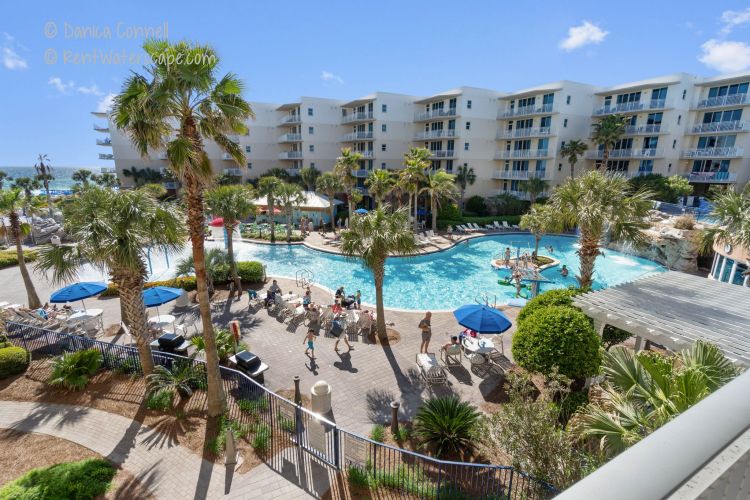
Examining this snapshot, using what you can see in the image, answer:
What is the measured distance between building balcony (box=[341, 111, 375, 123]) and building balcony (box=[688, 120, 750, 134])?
115 feet

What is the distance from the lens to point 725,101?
34344 millimetres

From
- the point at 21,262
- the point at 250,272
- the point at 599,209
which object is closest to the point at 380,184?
the point at 250,272

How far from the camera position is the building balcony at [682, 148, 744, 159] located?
33688 millimetres

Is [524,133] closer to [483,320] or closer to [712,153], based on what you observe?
[712,153]

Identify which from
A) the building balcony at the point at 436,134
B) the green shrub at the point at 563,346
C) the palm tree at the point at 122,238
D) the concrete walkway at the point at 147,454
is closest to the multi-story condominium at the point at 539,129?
the building balcony at the point at 436,134

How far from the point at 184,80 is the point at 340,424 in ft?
29.0

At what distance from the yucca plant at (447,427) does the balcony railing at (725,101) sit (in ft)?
143

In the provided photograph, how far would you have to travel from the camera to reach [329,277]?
78.2ft

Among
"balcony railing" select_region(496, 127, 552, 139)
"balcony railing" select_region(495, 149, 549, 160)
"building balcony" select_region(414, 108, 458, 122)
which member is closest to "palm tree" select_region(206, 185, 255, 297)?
"building balcony" select_region(414, 108, 458, 122)

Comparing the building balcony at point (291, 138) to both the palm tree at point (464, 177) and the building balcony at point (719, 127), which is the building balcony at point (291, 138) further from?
the building balcony at point (719, 127)

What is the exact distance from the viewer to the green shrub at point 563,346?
31.0 feet

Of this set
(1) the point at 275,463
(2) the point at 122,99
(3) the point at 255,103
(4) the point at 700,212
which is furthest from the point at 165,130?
(3) the point at 255,103

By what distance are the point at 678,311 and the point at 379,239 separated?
29.3 feet

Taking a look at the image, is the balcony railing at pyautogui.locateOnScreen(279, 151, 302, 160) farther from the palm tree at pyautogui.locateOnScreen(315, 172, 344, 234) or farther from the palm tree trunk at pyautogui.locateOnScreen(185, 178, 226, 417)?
the palm tree trunk at pyautogui.locateOnScreen(185, 178, 226, 417)
